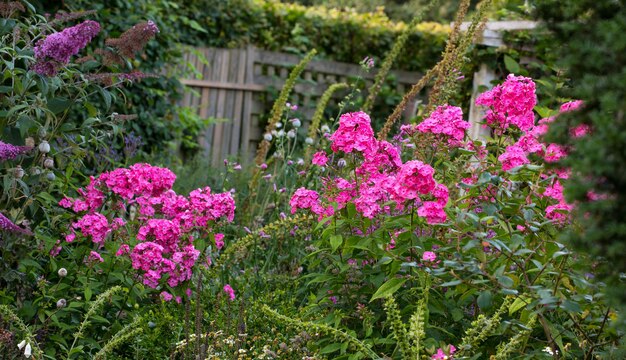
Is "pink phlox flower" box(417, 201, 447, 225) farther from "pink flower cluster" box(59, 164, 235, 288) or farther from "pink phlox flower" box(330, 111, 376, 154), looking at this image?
"pink flower cluster" box(59, 164, 235, 288)

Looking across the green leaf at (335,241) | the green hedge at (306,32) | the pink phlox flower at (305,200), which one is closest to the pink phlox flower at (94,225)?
the pink phlox flower at (305,200)

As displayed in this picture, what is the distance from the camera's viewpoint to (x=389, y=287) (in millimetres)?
3027

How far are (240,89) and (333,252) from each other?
7.83m

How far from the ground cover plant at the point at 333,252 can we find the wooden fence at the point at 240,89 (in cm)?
649

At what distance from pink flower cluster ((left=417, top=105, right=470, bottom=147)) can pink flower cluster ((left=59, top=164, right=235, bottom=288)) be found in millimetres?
938

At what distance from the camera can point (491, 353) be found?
Answer: 10.3ft

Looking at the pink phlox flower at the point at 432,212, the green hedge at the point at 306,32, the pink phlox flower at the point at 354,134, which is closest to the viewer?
the pink phlox flower at the point at 432,212

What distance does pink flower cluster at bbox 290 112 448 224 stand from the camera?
296cm

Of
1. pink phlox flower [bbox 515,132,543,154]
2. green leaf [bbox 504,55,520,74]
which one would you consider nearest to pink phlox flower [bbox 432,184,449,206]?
pink phlox flower [bbox 515,132,543,154]

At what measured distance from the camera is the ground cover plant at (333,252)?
2912mm

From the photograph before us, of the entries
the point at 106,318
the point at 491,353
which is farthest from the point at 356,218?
the point at 106,318

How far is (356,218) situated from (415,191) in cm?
44

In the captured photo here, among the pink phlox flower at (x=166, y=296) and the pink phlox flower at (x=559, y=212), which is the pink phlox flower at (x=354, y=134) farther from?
the pink phlox flower at (x=166, y=296)

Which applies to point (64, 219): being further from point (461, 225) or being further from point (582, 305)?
point (582, 305)
